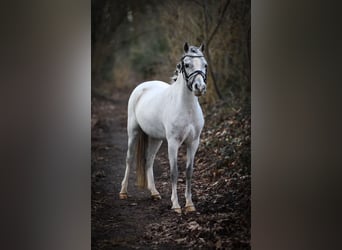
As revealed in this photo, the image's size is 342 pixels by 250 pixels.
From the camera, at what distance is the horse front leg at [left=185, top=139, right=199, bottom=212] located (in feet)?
10.8

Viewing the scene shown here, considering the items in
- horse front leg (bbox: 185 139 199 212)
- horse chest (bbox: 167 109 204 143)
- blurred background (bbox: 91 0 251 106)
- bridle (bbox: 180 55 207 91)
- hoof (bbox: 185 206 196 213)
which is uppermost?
blurred background (bbox: 91 0 251 106)

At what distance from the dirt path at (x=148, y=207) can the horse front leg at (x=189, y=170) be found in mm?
29

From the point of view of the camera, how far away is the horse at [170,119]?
3.30 m

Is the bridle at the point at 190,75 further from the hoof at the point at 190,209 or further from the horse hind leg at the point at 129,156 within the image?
the hoof at the point at 190,209

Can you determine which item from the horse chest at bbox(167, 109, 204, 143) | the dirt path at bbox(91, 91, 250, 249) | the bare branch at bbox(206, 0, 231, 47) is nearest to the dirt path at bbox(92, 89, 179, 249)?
the dirt path at bbox(91, 91, 250, 249)

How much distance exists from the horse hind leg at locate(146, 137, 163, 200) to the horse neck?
0.30 meters

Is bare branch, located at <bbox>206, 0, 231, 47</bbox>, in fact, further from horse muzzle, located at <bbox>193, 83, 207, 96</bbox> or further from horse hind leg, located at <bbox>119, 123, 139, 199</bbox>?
horse hind leg, located at <bbox>119, 123, 139, 199</bbox>

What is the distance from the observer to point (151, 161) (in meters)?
3.34

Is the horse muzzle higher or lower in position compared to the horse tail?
higher

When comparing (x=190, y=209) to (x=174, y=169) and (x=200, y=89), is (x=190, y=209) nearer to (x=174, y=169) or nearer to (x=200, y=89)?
(x=174, y=169)
